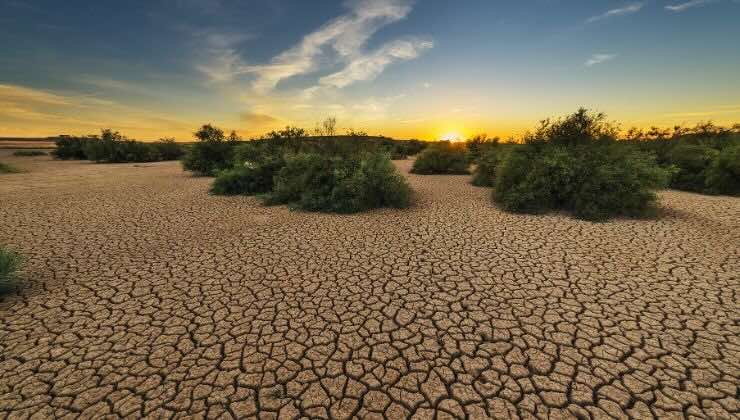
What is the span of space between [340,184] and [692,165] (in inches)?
627

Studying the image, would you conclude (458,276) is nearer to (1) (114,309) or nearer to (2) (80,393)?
(2) (80,393)

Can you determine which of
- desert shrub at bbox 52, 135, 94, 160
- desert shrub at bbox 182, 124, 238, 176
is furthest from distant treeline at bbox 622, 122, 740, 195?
desert shrub at bbox 52, 135, 94, 160

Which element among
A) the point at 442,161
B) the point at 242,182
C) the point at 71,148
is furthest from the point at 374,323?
the point at 71,148

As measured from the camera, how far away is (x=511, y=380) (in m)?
2.74

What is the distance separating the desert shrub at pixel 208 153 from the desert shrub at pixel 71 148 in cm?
2252

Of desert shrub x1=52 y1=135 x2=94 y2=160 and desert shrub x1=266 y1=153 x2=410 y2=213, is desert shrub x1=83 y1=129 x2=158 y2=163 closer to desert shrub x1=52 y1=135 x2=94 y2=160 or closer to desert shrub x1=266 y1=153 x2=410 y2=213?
desert shrub x1=52 y1=135 x2=94 y2=160

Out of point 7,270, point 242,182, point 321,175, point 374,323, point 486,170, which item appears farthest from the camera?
point 486,170

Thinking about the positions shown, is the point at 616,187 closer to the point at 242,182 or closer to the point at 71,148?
the point at 242,182

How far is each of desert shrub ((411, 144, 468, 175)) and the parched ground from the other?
12208 mm

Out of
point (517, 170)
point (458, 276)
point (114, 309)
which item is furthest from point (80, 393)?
point (517, 170)

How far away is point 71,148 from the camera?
98.1ft

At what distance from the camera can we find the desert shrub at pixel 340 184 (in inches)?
371

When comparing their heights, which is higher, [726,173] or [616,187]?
[726,173]

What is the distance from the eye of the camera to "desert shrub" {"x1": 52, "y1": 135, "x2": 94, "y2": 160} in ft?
98.2
